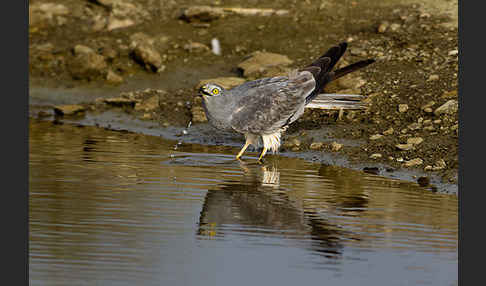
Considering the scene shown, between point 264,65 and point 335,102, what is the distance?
2.65m

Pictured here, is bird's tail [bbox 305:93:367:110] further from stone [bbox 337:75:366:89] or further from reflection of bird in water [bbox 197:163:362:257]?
reflection of bird in water [bbox 197:163:362:257]

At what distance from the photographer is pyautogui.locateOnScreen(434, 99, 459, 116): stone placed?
10.1 meters

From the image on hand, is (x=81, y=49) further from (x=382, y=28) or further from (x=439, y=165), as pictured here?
(x=439, y=165)

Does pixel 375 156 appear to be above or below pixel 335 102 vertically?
below

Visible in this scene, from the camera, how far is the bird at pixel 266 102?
8.98 meters

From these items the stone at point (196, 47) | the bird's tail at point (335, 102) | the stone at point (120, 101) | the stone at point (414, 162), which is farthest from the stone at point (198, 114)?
the stone at point (414, 162)

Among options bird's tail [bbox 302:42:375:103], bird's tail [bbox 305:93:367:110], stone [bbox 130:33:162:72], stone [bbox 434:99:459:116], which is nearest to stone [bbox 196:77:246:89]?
stone [bbox 130:33:162:72]

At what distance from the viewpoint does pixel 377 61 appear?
40.3ft

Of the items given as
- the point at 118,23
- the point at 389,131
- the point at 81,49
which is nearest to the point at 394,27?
the point at 389,131

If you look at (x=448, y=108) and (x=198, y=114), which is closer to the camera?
(x=448, y=108)

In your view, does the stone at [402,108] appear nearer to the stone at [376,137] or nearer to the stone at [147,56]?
the stone at [376,137]

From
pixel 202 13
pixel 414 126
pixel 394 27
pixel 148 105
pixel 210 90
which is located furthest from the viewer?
pixel 202 13

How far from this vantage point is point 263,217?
696cm

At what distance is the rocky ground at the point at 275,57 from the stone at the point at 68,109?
17 millimetres
